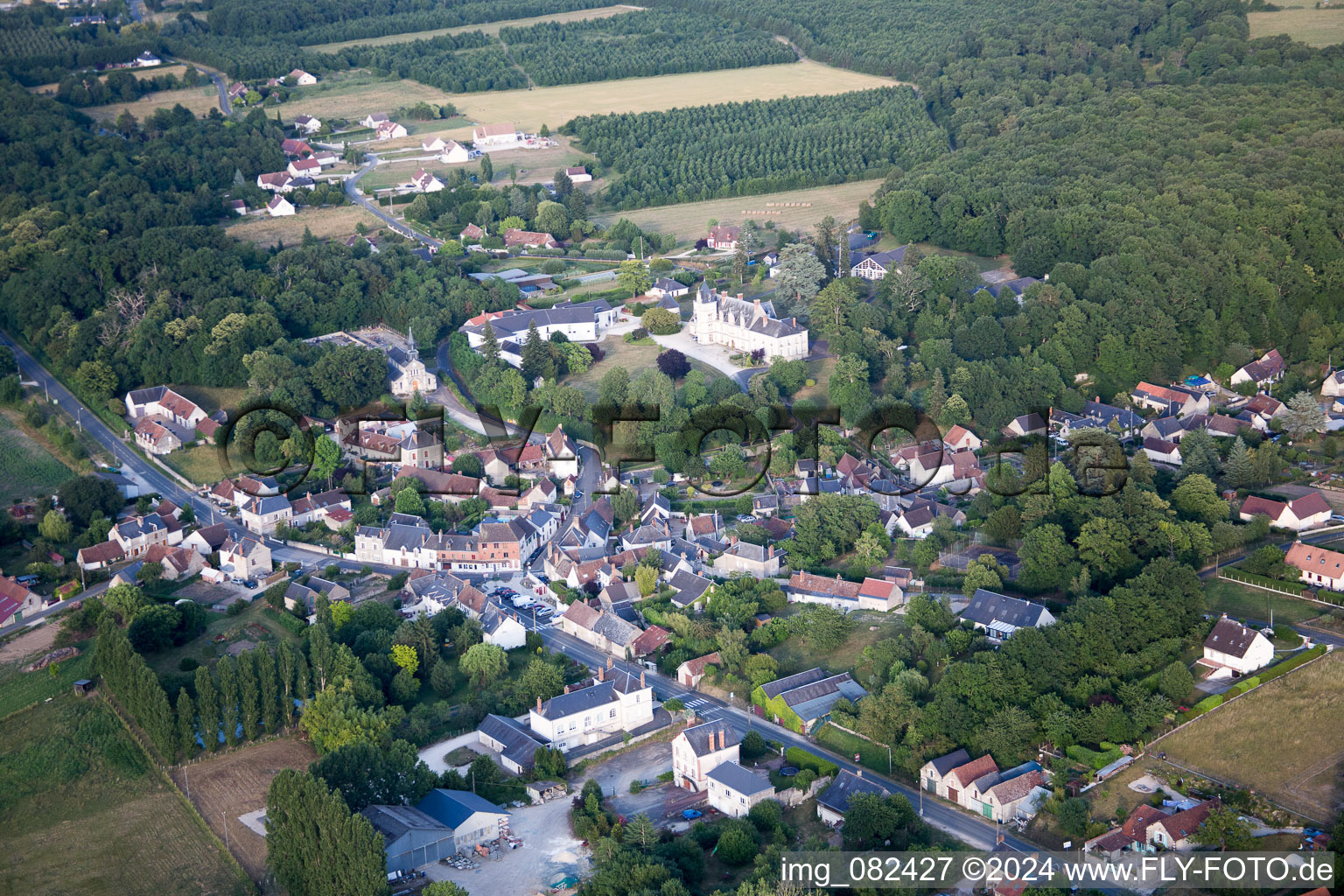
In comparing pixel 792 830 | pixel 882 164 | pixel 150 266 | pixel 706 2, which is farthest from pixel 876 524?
pixel 706 2

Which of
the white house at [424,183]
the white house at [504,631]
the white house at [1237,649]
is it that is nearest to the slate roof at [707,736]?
the white house at [504,631]

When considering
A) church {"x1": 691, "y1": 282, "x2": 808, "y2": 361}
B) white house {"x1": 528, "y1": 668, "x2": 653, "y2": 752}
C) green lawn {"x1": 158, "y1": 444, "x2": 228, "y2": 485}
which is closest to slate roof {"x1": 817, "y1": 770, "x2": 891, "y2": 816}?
white house {"x1": 528, "y1": 668, "x2": 653, "y2": 752}

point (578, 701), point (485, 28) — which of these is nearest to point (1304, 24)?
point (485, 28)

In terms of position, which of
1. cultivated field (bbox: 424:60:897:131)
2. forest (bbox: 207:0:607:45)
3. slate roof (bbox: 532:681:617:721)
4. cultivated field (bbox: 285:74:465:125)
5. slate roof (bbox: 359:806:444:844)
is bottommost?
slate roof (bbox: 532:681:617:721)

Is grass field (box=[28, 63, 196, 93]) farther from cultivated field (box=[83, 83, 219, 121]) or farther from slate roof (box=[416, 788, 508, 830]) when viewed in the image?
slate roof (box=[416, 788, 508, 830])

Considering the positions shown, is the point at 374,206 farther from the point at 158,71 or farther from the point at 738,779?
the point at 738,779

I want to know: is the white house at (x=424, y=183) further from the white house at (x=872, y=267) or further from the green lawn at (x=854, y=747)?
the green lawn at (x=854, y=747)
